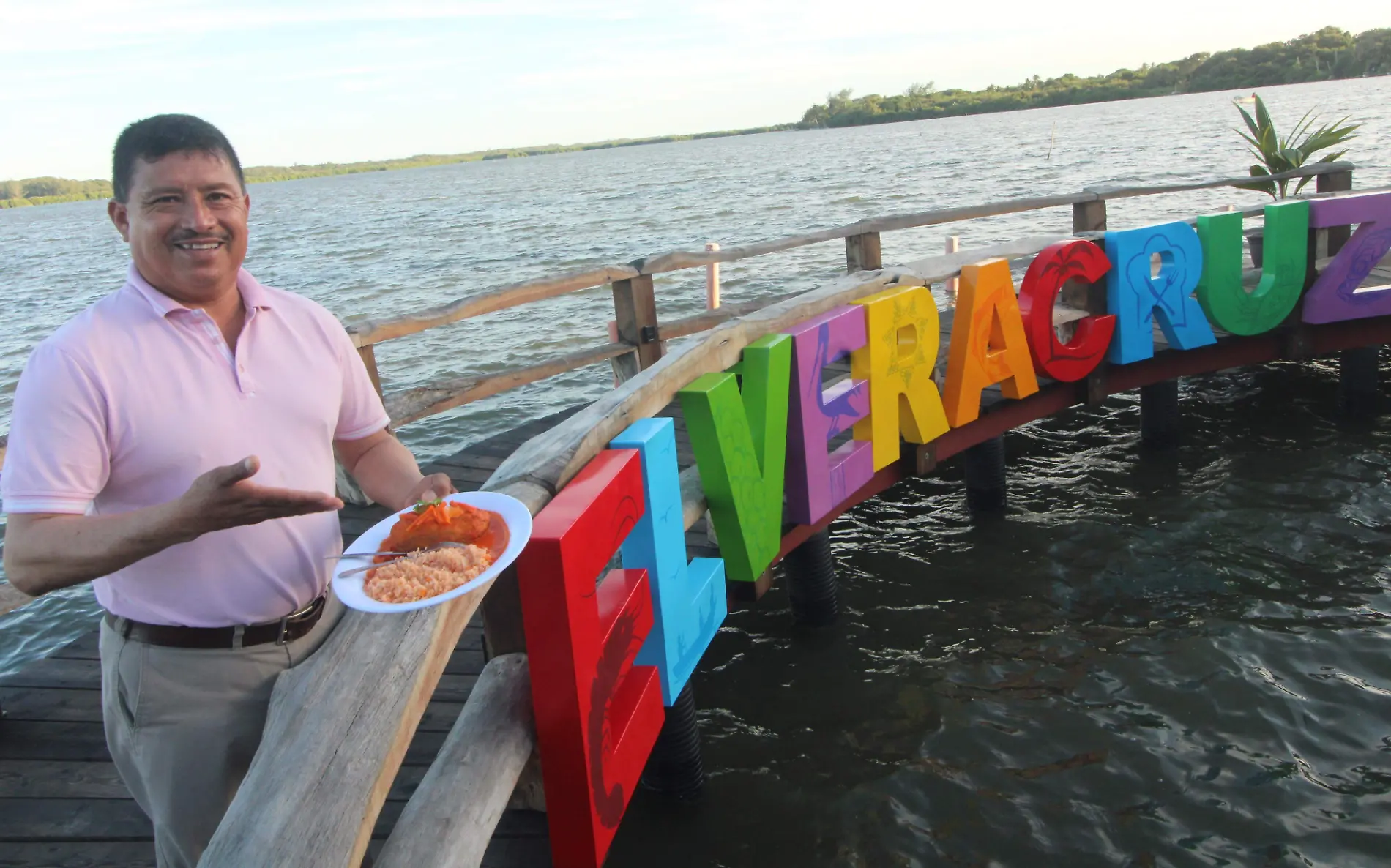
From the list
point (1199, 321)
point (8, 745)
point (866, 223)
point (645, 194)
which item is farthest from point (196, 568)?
point (645, 194)

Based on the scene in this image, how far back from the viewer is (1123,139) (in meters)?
60.1

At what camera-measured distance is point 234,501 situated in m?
1.70

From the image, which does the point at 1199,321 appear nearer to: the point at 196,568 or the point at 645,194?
the point at 196,568

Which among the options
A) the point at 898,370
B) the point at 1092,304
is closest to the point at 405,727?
the point at 898,370

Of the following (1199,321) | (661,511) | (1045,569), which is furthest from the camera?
(1199,321)

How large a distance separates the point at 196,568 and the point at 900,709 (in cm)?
383

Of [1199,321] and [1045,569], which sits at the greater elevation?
[1199,321]

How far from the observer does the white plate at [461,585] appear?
190cm

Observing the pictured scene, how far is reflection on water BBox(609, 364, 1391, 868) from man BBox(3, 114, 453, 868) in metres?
2.35

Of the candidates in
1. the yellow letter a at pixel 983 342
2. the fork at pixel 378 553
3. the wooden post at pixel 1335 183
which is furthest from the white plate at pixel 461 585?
the wooden post at pixel 1335 183

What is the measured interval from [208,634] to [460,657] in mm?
2153

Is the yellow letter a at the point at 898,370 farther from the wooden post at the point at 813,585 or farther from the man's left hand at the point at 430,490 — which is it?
the man's left hand at the point at 430,490

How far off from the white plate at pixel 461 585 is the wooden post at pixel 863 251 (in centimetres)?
596

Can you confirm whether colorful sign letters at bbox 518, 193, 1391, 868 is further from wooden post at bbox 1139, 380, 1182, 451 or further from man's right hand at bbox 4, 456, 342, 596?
man's right hand at bbox 4, 456, 342, 596
